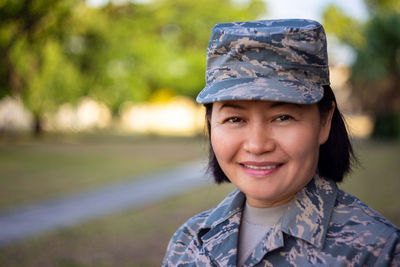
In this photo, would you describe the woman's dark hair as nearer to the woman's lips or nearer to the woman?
the woman

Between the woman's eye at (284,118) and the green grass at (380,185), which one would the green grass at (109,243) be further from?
the woman's eye at (284,118)

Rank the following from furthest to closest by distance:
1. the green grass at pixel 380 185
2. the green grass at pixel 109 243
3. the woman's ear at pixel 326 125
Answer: the green grass at pixel 380 185
the green grass at pixel 109 243
the woman's ear at pixel 326 125

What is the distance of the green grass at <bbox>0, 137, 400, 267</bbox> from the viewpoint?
18.1 ft

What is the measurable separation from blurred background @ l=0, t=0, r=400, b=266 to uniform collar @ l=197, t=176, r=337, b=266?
470 millimetres

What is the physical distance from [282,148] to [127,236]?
217 inches

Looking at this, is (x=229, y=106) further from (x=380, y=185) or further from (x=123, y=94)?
(x=123, y=94)

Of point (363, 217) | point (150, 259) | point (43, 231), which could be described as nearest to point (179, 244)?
point (363, 217)

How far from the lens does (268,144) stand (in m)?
1.42

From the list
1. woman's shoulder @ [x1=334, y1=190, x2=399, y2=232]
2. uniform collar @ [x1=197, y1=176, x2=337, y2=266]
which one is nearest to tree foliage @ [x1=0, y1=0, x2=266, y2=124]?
uniform collar @ [x1=197, y1=176, x2=337, y2=266]

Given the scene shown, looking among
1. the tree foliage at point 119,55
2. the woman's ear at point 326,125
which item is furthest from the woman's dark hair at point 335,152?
the tree foliage at point 119,55

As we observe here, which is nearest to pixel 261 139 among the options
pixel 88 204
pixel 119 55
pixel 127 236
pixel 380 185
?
pixel 127 236

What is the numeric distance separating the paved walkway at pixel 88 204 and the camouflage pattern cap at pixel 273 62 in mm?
5415

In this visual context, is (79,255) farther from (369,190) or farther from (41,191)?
(369,190)

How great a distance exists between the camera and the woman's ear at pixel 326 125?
155cm
